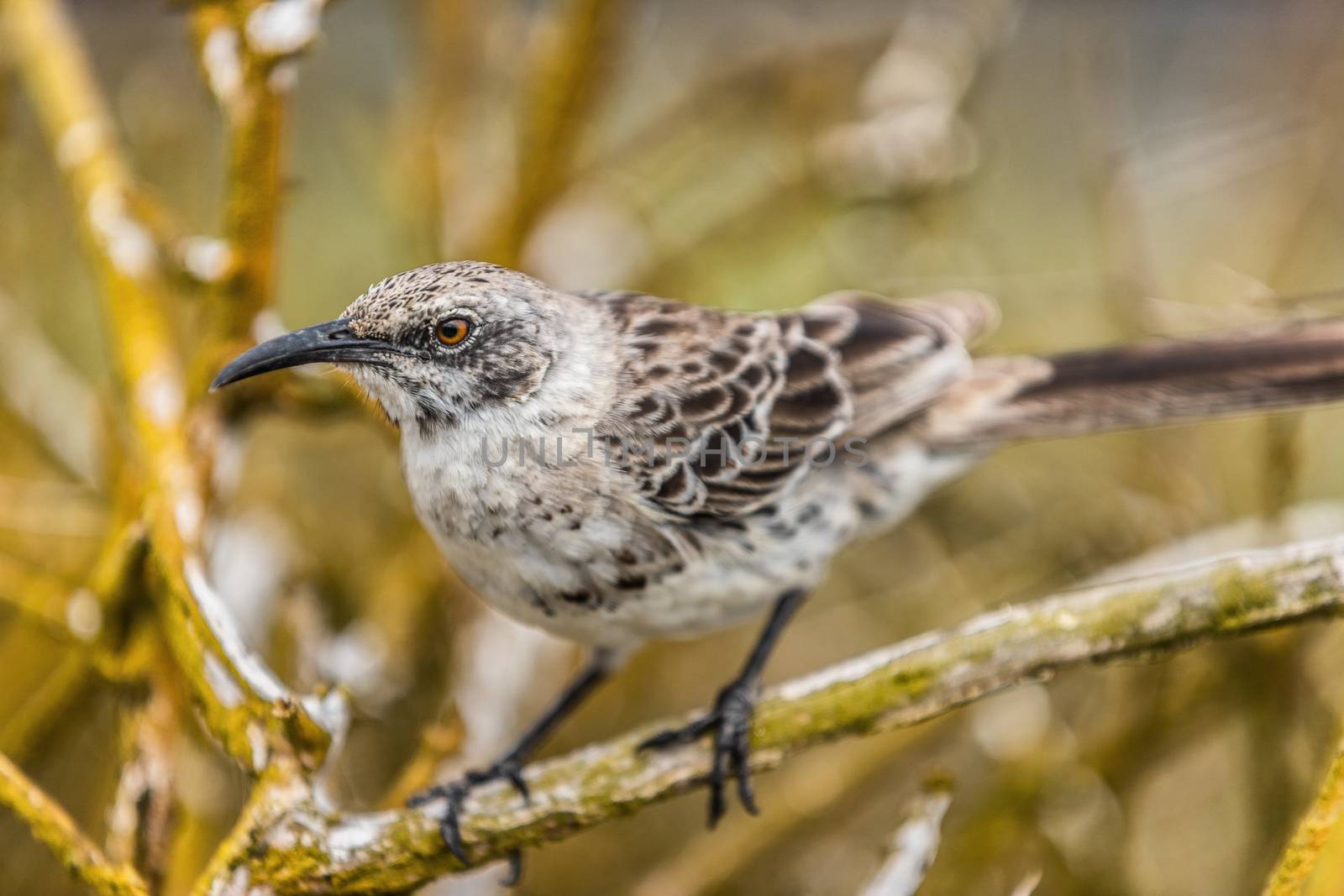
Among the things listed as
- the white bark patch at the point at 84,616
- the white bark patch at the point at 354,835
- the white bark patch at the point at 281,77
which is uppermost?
the white bark patch at the point at 281,77

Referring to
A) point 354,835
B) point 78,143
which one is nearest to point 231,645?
point 354,835

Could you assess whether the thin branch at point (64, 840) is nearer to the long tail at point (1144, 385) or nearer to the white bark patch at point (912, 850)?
the white bark patch at point (912, 850)

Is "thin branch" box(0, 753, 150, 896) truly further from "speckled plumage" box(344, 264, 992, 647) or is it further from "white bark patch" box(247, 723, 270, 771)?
"speckled plumage" box(344, 264, 992, 647)

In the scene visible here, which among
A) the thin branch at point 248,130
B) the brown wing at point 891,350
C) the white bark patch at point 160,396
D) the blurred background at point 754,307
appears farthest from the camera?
the blurred background at point 754,307

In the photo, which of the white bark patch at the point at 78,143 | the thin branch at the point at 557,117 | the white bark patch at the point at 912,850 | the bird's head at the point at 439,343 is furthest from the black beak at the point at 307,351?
the thin branch at the point at 557,117

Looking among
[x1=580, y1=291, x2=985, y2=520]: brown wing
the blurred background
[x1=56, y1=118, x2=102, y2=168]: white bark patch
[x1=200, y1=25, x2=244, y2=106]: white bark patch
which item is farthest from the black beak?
[x1=56, y1=118, x2=102, y2=168]: white bark patch

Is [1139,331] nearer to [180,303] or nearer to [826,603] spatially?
[826,603]

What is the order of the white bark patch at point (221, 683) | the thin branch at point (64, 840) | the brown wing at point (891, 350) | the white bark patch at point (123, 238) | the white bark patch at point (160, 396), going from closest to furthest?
the thin branch at point (64, 840), the white bark patch at point (221, 683), the white bark patch at point (160, 396), the white bark patch at point (123, 238), the brown wing at point (891, 350)

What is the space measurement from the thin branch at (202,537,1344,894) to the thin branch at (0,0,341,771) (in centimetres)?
15

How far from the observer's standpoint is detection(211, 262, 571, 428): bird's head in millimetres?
2082

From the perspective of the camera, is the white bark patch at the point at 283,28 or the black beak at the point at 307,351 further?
the white bark patch at the point at 283,28

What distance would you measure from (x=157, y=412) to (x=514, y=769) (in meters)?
1.16

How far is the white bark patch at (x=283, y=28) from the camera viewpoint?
8.23 feet

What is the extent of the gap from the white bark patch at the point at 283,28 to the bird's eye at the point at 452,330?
79 centimetres
